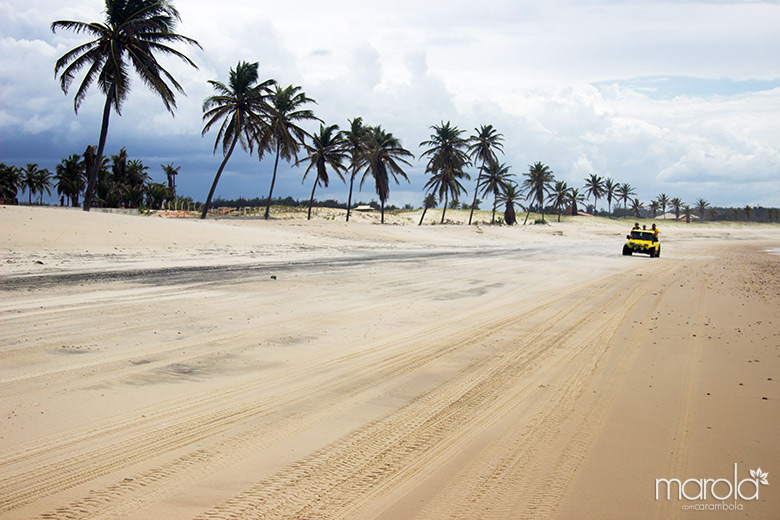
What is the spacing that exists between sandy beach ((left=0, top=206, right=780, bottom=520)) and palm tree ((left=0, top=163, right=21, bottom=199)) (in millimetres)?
74369

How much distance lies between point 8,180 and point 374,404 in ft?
284

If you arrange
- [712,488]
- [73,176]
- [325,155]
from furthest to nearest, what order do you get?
[73,176] → [325,155] → [712,488]

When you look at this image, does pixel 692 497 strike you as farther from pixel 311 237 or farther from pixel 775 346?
pixel 311 237

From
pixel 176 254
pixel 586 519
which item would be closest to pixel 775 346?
pixel 586 519

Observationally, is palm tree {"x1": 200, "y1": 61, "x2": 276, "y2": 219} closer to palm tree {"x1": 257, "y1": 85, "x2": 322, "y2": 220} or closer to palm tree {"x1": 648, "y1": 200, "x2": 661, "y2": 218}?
palm tree {"x1": 257, "y1": 85, "x2": 322, "y2": 220}

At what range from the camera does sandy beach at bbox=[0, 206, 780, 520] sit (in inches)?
126

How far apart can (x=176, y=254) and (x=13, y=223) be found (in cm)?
573

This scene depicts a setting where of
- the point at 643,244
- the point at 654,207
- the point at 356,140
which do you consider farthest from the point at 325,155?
the point at 654,207

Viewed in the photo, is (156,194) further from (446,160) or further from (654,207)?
(654,207)

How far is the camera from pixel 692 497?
3.29 m

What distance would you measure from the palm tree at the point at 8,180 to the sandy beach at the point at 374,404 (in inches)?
2928

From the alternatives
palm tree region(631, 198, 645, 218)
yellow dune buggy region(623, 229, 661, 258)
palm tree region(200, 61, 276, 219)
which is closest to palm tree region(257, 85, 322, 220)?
palm tree region(200, 61, 276, 219)

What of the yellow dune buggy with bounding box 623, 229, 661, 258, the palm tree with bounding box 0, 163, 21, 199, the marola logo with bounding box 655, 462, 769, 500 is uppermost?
the palm tree with bounding box 0, 163, 21, 199

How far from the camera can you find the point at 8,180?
75438 millimetres
